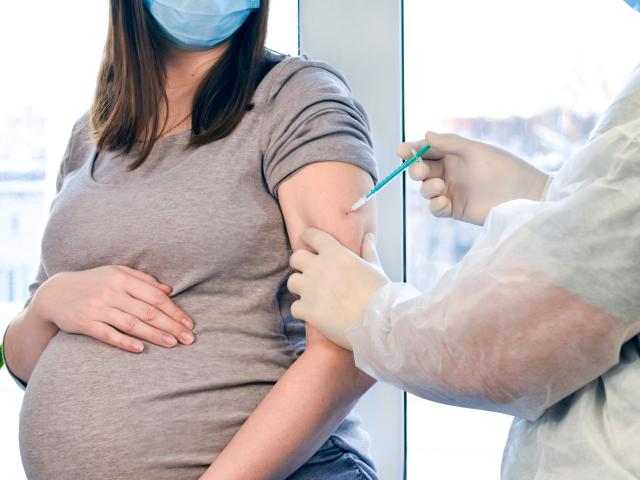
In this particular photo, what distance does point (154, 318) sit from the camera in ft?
3.84

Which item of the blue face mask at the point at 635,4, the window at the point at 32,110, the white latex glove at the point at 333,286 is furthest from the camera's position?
the window at the point at 32,110

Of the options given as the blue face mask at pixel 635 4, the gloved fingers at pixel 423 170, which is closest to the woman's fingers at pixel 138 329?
the gloved fingers at pixel 423 170

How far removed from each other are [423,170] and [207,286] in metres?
0.39

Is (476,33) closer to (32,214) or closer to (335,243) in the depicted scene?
(335,243)

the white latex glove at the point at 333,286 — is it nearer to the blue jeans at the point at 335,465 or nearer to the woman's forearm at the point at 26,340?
the blue jeans at the point at 335,465

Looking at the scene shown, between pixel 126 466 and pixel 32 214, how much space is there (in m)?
0.82

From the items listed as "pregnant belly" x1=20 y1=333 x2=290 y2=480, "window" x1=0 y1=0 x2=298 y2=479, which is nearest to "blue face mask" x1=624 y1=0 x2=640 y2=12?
"pregnant belly" x1=20 y1=333 x2=290 y2=480

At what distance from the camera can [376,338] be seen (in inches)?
35.3

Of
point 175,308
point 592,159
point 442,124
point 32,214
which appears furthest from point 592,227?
point 32,214

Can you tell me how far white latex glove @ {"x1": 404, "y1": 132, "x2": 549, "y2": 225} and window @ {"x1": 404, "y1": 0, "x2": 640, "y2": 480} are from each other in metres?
0.30

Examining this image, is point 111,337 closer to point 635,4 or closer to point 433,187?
point 433,187

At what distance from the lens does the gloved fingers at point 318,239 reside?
105 centimetres

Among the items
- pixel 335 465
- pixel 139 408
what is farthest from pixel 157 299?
pixel 335 465

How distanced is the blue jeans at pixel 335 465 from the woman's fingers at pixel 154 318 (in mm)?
268
